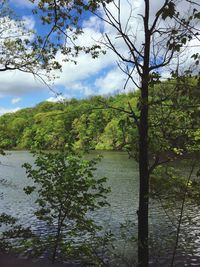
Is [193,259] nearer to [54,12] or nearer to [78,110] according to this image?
[78,110]

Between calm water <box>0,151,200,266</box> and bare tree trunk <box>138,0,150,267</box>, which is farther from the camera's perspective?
calm water <box>0,151,200,266</box>

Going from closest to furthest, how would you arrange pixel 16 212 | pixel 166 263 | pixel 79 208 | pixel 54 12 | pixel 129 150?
1. pixel 54 12
2. pixel 129 150
3. pixel 79 208
4. pixel 166 263
5. pixel 16 212

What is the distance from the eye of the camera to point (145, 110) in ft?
23.2

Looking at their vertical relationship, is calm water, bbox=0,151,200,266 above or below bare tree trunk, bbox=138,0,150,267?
below

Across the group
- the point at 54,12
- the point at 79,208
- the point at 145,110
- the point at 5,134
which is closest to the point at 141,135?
the point at 145,110

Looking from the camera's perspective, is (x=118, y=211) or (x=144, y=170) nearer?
(x=144, y=170)

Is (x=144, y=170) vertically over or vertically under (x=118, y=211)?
over

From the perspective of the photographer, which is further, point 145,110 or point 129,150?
point 129,150

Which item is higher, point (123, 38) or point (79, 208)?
point (123, 38)

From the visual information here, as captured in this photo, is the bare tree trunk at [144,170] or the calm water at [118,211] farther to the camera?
the calm water at [118,211]

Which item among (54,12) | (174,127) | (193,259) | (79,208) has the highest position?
(54,12)

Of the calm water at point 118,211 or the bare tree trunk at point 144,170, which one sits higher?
the bare tree trunk at point 144,170

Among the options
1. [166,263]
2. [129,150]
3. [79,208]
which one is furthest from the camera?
[166,263]

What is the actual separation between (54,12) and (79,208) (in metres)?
5.63
